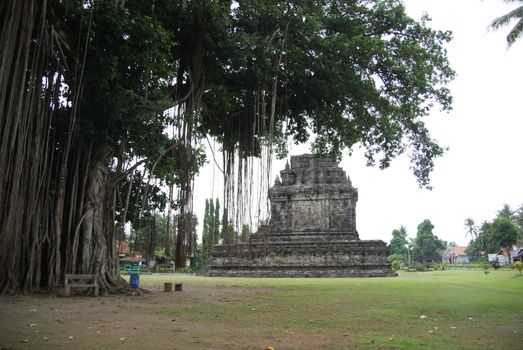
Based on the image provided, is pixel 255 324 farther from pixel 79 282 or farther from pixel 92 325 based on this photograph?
pixel 79 282

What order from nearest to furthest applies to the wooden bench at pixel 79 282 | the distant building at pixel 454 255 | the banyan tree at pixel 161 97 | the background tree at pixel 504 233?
the banyan tree at pixel 161 97, the wooden bench at pixel 79 282, the background tree at pixel 504 233, the distant building at pixel 454 255

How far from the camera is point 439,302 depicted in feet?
23.9

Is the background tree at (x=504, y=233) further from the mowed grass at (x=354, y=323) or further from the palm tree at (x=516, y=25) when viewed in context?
the mowed grass at (x=354, y=323)

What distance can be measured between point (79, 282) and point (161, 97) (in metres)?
3.69

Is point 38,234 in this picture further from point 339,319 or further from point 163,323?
point 339,319

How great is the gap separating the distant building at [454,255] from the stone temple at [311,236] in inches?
2047

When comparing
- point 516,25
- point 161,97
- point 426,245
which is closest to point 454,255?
point 426,245

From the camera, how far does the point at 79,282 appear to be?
8016 mm

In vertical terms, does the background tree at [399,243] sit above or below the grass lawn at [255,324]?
above

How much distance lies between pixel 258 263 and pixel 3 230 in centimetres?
1560

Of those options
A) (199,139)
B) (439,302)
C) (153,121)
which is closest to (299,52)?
(199,139)

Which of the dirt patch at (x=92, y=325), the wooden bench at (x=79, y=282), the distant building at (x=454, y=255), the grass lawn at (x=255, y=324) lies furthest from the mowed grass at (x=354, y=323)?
the distant building at (x=454, y=255)

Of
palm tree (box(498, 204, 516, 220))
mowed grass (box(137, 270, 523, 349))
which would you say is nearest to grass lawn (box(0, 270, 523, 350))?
mowed grass (box(137, 270, 523, 349))

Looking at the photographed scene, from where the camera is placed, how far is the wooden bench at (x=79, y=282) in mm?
7487
